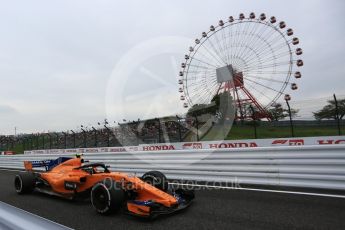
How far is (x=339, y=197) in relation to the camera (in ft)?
18.9

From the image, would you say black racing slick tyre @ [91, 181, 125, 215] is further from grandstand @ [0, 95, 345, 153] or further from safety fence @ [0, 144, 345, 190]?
grandstand @ [0, 95, 345, 153]

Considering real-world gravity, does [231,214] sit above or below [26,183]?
below

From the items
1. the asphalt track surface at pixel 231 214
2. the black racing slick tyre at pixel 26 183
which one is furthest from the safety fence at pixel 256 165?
the black racing slick tyre at pixel 26 183

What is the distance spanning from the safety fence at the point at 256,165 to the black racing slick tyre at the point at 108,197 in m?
3.34

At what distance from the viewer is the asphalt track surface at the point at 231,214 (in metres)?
4.45

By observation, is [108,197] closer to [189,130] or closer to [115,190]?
[115,190]

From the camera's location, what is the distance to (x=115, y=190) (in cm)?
528

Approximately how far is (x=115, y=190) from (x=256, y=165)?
3.50m

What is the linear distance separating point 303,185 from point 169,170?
370cm

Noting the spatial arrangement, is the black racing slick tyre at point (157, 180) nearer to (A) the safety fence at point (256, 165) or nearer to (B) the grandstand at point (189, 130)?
(A) the safety fence at point (256, 165)

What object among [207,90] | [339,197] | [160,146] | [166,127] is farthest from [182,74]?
[339,197]

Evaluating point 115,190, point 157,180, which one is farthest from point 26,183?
point 115,190

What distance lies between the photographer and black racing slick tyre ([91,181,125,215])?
523 cm

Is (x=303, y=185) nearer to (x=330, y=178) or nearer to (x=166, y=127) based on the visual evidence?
(x=330, y=178)
